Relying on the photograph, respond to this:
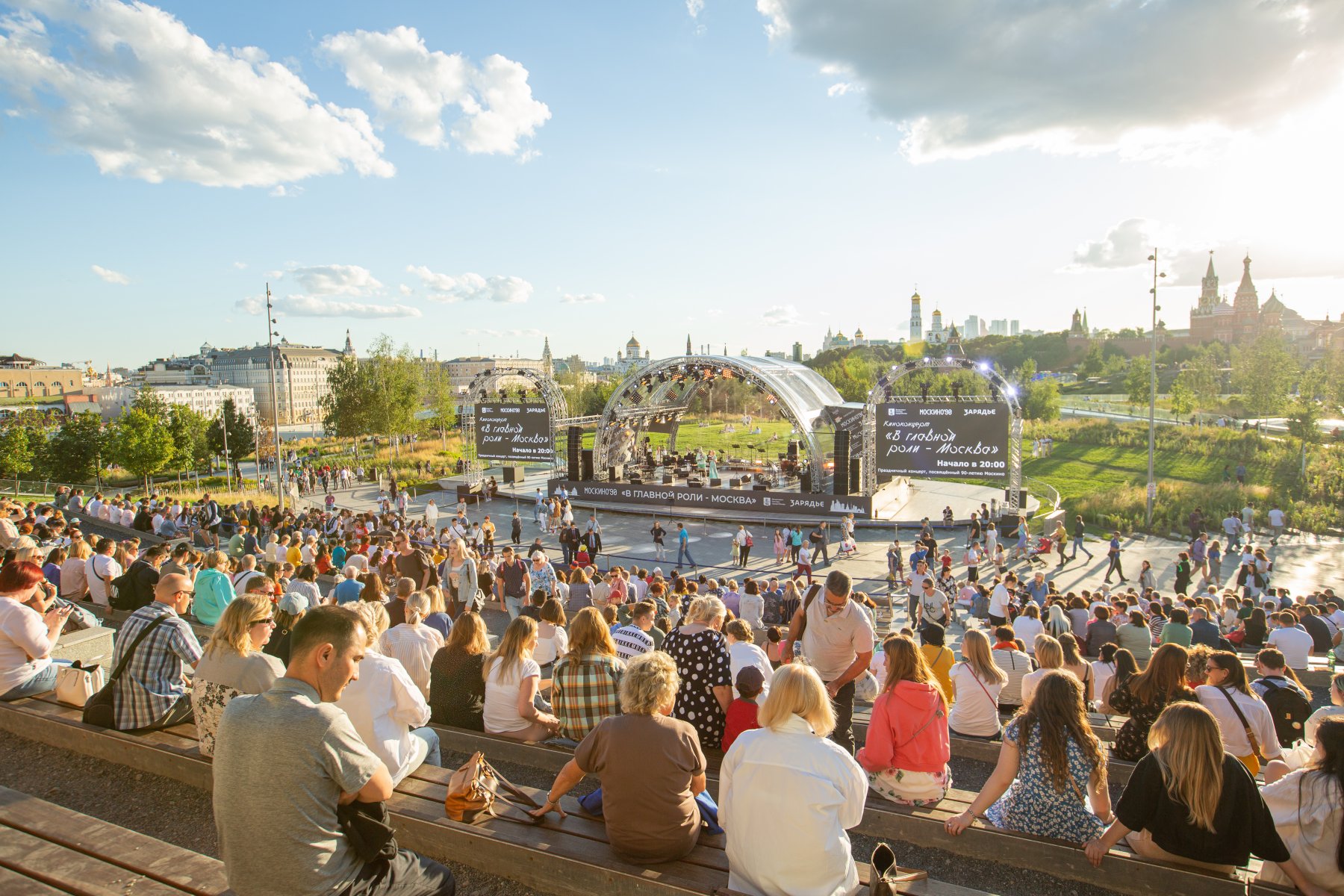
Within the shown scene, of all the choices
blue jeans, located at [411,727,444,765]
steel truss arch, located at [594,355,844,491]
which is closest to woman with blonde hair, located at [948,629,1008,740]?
blue jeans, located at [411,727,444,765]

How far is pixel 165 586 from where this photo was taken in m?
4.60

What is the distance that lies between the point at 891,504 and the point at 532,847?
2547cm

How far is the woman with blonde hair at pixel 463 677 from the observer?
5.13 m

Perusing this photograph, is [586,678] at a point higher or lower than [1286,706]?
higher

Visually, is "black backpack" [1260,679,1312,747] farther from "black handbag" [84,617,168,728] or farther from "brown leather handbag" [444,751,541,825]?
"black handbag" [84,617,168,728]

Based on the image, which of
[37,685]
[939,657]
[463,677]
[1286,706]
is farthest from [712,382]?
[37,685]

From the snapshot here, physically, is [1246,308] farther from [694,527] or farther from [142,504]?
[142,504]

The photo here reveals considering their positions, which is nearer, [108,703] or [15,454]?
[108,703]

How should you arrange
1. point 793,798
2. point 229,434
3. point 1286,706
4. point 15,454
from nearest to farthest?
1. point 793,798
2. point 1286,706
3. point 15,454
4. point 229,434

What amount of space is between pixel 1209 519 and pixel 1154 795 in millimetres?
26713

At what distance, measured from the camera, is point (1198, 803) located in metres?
3.09

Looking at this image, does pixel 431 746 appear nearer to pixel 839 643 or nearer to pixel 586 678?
pixel 586 678

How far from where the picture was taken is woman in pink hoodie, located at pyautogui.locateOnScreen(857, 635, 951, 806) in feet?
13.8

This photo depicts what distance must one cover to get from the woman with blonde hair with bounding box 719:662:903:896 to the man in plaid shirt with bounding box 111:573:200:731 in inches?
147
